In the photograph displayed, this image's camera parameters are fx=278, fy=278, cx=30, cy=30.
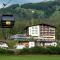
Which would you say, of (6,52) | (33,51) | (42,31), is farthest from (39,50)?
(42,31)

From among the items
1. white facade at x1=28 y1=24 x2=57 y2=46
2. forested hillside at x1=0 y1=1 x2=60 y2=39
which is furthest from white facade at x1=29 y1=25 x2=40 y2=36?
forested hillside at x1=0 y1=1 x2=60 y2=39

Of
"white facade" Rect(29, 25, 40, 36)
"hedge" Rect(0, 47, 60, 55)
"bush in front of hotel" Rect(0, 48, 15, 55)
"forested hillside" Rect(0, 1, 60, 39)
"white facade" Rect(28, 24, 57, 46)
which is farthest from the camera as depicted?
"forested hillside" Rect(0, 1, 60, 39)

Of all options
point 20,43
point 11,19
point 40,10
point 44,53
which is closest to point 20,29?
point 40,10

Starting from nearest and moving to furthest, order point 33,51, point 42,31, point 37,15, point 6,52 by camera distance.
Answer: point 6,52
point 33,51
point 42,31
point 37,15

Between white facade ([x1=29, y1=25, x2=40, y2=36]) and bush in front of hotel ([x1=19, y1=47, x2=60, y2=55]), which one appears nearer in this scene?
bush in front of hotel ([x1=19, y1=47, x2=60, y2=55])

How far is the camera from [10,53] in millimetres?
27578

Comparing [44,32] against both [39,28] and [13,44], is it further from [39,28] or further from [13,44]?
[13,44]

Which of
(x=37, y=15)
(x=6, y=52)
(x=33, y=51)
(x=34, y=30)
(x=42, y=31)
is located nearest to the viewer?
(x=6, y=52)

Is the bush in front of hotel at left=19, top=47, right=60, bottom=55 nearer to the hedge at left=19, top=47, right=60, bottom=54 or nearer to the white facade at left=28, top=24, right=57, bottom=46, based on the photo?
the hedge at left=19, top=47, right=60, bottom=54

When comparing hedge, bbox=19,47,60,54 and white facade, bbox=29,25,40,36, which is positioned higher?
white facade, bbox=29,25,40,36

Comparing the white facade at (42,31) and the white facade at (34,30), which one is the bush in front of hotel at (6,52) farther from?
the white facade at (34,30)

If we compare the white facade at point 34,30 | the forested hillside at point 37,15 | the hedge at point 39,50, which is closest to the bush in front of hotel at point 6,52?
the hedge at point 39,50

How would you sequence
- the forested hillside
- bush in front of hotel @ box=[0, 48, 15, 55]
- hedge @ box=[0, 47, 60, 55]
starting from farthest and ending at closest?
the forested hillside
hedge @ box=[0, 47, 60, 55]
bush in front of hotel @ box=[0, 48, 15, 55]

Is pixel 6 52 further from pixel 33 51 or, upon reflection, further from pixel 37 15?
pixel 37 15
